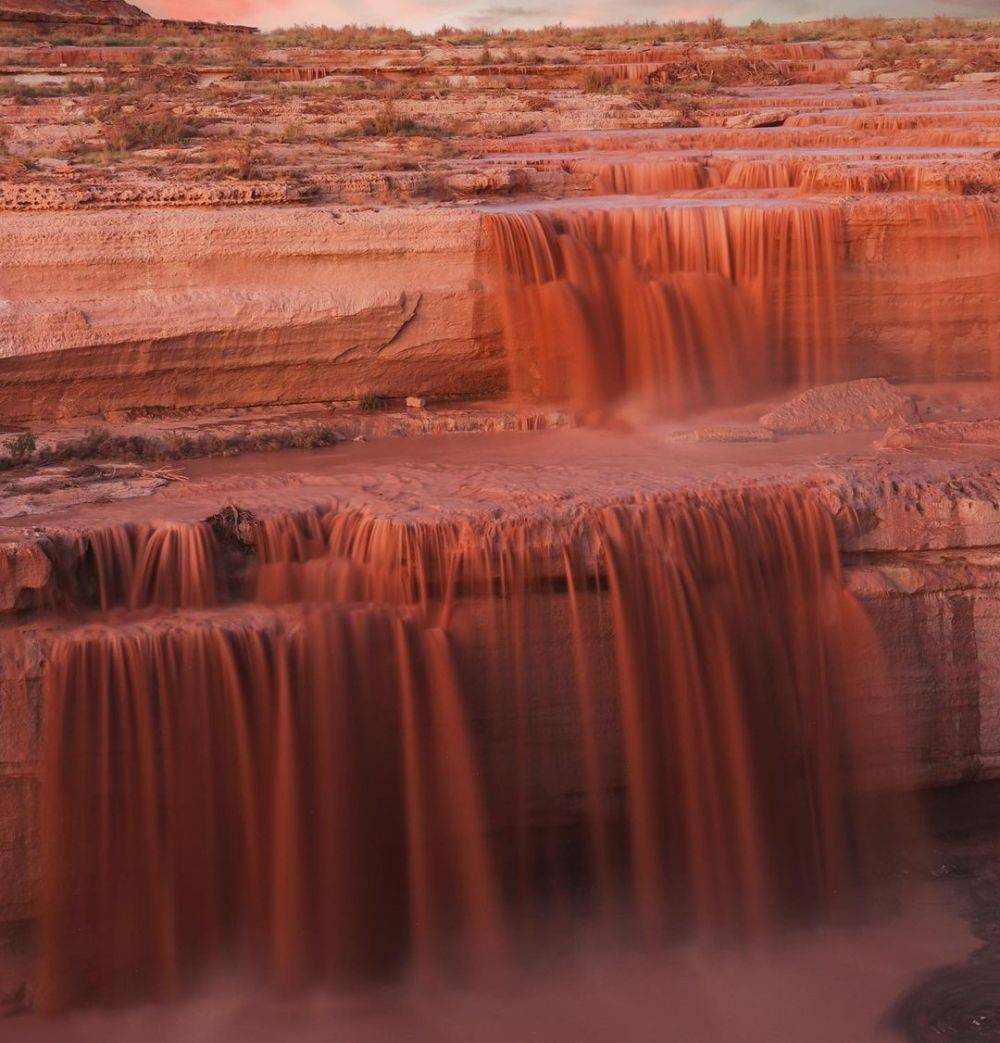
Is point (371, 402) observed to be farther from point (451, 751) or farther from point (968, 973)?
point (968, 973)

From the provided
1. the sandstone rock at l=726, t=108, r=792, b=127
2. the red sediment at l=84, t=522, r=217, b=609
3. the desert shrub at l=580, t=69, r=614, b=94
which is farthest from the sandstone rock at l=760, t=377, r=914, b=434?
the desert shrub at l=580, t=69, r=614, b=94

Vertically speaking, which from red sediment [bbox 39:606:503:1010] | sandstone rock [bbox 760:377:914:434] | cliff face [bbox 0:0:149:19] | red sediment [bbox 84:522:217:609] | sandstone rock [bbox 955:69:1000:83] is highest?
cliff face [bbox 0:0:149:19]

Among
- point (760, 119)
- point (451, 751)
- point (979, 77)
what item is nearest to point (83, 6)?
point (979, 77)

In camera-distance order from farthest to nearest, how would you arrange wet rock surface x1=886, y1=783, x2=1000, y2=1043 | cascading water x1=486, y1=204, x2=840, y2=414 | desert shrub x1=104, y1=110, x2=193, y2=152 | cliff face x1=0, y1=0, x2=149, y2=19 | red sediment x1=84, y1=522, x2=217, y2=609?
cliff face x1=0, y1=0, x2=149, y2=19 < desert shrub x1=104, y1=110, x2=193, y2=152 < cascading water x1=486, y1=204, x2=840, y2=414 < red sediment x1=84, y1=522, x2=217, y2=609 < wet rock surface x1=886, y1=783, x2=1000, y2=1043

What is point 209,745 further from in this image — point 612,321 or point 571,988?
point 612,321

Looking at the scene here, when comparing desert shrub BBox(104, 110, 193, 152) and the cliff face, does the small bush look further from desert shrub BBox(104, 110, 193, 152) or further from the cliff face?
the cliff face

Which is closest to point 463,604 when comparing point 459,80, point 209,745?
point 209,745
